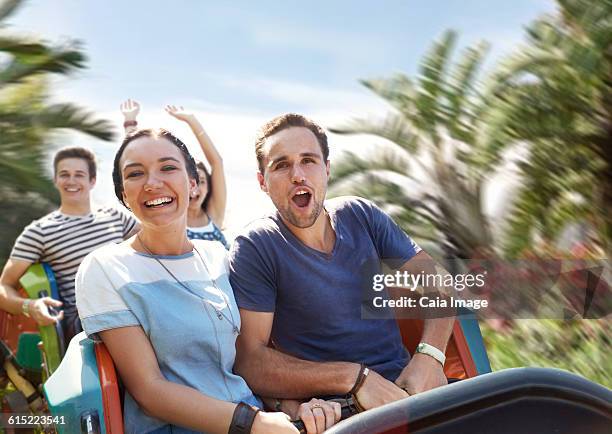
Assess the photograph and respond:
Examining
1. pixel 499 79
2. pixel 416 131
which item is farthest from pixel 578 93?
pixel 416 131

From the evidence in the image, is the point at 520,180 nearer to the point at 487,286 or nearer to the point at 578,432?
the point at 487,286

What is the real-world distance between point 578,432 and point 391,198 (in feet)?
26.7

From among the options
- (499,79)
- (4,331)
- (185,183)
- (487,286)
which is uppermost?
(185,183)

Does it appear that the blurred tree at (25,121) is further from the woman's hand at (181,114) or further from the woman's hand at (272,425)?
the woman's hand at (272,425)

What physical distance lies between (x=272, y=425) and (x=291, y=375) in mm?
480

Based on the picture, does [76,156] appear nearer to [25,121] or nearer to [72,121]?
[25,121]

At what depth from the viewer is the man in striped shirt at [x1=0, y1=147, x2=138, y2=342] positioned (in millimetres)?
4523

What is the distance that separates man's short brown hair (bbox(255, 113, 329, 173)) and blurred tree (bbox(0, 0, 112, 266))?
7.25 metres

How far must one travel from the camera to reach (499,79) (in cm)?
889

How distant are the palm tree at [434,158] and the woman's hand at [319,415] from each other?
279 inches

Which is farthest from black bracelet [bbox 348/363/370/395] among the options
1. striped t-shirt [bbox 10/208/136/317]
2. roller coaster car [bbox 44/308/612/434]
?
striped t-shirt [bbox 10/208/136/317]

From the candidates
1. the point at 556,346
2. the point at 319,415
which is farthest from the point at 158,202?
the point at 556,346

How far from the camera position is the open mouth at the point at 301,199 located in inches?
103

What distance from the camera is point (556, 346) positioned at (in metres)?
6.59
